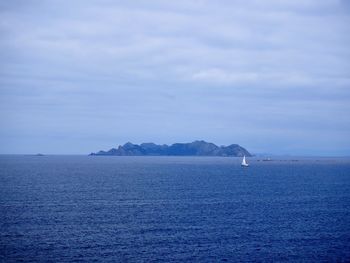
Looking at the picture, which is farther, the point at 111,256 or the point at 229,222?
the point at 229,222

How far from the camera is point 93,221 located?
78562 mm

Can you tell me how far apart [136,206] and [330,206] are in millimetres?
41259

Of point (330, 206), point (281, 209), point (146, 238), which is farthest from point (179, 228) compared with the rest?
point (330, 206)

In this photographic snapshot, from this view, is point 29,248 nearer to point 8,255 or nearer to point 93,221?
point 8,255

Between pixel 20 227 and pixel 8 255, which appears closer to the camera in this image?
pixel 8 255

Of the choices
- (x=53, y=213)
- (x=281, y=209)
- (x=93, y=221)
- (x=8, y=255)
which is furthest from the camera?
(x=281, y=209)

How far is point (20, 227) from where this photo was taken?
234ft

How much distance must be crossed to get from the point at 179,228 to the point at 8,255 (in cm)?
2711

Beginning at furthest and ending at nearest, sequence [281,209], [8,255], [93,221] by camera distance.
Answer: [281,209] → [93,221] → [8,255]

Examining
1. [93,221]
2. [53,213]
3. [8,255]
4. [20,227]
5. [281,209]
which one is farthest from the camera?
[281,209]

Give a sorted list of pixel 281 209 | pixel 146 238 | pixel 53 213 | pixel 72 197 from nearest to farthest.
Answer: pixel 146 238
pixel 53 213
pixel 281 209
pixel 72 197

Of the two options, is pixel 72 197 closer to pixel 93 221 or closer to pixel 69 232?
pixel 93 221

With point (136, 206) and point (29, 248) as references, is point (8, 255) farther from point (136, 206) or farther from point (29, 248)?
point (136, 206)

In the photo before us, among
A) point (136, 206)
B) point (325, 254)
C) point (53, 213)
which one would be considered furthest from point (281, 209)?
point (53, 213)
